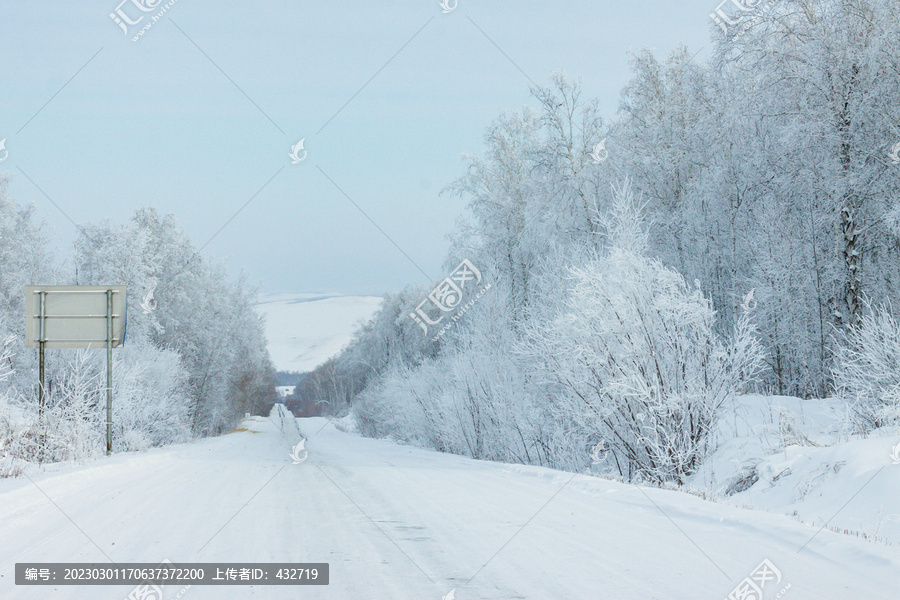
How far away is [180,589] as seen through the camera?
431 cm

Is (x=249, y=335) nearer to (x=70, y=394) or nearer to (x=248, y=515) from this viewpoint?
(x=70, y=394)

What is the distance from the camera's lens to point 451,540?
577cm

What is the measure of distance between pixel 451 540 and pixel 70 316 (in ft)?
47.4

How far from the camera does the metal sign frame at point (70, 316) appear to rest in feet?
54.1
